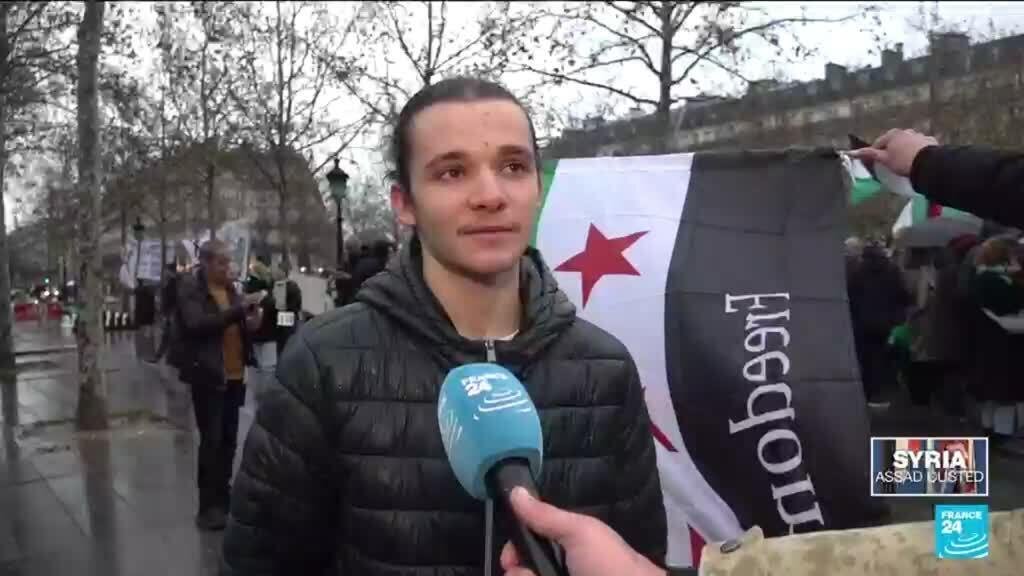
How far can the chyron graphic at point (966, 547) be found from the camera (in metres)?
1.35

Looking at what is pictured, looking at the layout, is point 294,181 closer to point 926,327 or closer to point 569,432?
point 926,327

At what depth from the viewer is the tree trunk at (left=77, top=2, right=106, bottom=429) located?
883 centimetres

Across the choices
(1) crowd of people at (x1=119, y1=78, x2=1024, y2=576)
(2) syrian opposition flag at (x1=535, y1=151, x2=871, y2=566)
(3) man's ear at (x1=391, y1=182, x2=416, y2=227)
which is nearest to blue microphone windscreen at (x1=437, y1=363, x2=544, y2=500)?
(1) crowd of people at (x1=119, y1=78, x2=1024, y2=576)

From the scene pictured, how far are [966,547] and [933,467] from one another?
0.18 meters

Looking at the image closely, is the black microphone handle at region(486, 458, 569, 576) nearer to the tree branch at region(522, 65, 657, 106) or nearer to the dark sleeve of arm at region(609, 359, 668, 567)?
the dark sleeve of arm at region(609, 359, 668, 567)

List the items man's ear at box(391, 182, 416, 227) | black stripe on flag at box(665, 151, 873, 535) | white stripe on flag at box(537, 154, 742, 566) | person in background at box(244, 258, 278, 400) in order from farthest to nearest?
person in background at box(244, 258, 278, 400) → white stripe on flag at box(537, 154, 742, 566) → black stripe on flag at box(665, 151, 873, 535) → man's ear at box(391, 182, 416, 227)

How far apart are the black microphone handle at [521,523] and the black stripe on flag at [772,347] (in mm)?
2068

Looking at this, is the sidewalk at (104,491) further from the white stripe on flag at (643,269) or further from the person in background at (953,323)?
the person in background at (953,323)

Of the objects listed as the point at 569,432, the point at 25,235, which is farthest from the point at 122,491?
the point at 25,235

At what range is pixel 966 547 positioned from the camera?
1361mm

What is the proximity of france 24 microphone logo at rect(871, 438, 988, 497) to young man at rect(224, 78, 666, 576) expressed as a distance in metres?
0.43

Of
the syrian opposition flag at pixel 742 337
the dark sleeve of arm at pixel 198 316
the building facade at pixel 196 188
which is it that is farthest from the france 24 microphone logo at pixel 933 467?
the building facade at pixel 196 188

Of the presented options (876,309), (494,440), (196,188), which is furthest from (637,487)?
(196,188)

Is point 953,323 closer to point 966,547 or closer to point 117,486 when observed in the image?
point 117,486
